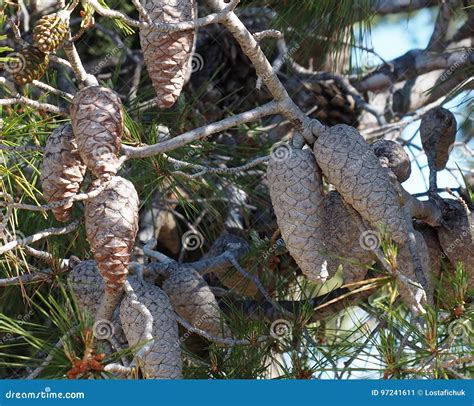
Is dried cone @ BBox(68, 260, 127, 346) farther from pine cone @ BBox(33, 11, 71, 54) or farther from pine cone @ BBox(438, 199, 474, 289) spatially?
pine cone @ BBox(438, 199, 474, 289)

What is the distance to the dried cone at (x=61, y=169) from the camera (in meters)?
1.29

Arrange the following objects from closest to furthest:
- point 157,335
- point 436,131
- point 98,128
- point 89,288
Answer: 1. point 98,128
2. point 157,335
3. point 89,288
4. point 436,131

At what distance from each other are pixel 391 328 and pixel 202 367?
0.39 meters

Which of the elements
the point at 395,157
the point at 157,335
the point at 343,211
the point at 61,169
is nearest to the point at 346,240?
the point at 343,211

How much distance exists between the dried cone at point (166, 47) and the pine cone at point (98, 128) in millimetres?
65

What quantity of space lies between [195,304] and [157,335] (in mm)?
213

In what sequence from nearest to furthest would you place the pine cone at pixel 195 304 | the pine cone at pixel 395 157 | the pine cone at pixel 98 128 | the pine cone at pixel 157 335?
the pine cone at pixel 98 128
the pine cone at pixel 157 335
the pine cone at pixel 395 157
the pine cone at pixel 195 304

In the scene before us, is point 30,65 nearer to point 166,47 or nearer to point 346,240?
point 166,47

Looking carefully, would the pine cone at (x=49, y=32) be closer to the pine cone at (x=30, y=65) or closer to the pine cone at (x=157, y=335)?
the pine cone at (x=30, y=65)

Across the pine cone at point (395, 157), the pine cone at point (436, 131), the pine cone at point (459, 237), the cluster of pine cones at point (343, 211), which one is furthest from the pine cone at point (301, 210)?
the pine cone at point (436, 131)

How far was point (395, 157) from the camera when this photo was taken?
1477 mm

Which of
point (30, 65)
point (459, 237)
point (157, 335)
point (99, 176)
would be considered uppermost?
point (30, 65)

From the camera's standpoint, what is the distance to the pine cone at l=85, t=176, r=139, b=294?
1.25 metres

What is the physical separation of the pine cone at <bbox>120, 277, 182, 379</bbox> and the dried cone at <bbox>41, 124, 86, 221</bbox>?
0.58ft
